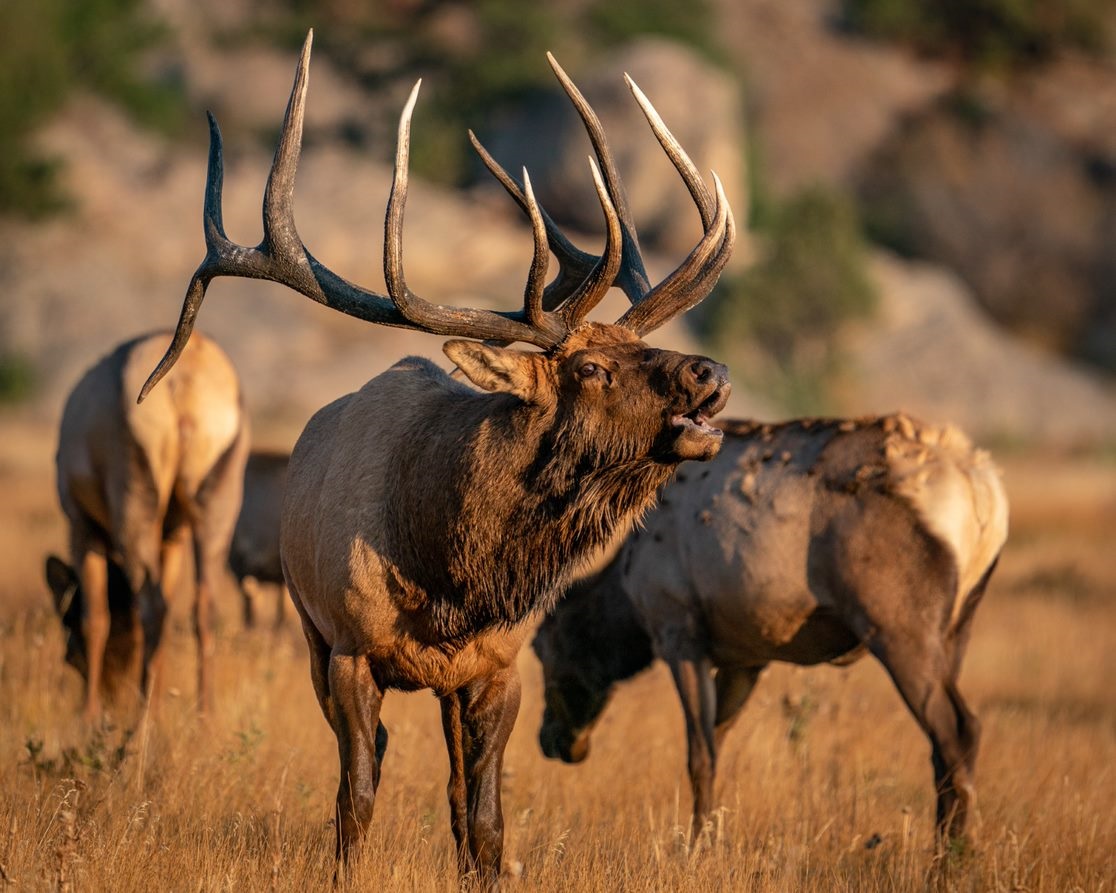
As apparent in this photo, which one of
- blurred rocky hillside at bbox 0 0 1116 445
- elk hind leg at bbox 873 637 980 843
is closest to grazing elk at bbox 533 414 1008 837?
elk hind leg at bbox 873 637 980 843

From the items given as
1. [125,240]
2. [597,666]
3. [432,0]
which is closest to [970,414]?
[125,240]

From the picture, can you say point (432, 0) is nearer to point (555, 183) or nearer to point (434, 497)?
point (555, 183)

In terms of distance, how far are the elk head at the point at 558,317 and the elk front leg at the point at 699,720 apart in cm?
248

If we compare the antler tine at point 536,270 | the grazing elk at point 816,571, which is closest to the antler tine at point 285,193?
the antler tine at point 536,270

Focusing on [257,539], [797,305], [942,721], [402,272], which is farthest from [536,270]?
[797,305]

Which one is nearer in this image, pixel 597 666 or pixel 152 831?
pixel 152 831

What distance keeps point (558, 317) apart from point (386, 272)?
64 cm

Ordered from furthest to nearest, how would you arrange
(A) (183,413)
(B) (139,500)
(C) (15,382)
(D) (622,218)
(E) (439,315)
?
(C) (15,382)
(A) (183,413)
(B) (139,500)
(D) (622,218)
(E) (439,315)

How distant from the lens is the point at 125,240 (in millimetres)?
30062

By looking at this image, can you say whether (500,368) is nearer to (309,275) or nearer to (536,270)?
(536,270)

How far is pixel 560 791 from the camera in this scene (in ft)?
24.8

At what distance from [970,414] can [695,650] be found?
28829mm

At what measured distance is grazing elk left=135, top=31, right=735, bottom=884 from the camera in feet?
17.1

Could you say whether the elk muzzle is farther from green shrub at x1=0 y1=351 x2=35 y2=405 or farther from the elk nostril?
green shrub at x1=0 y1=351 x2=35 y2=405
